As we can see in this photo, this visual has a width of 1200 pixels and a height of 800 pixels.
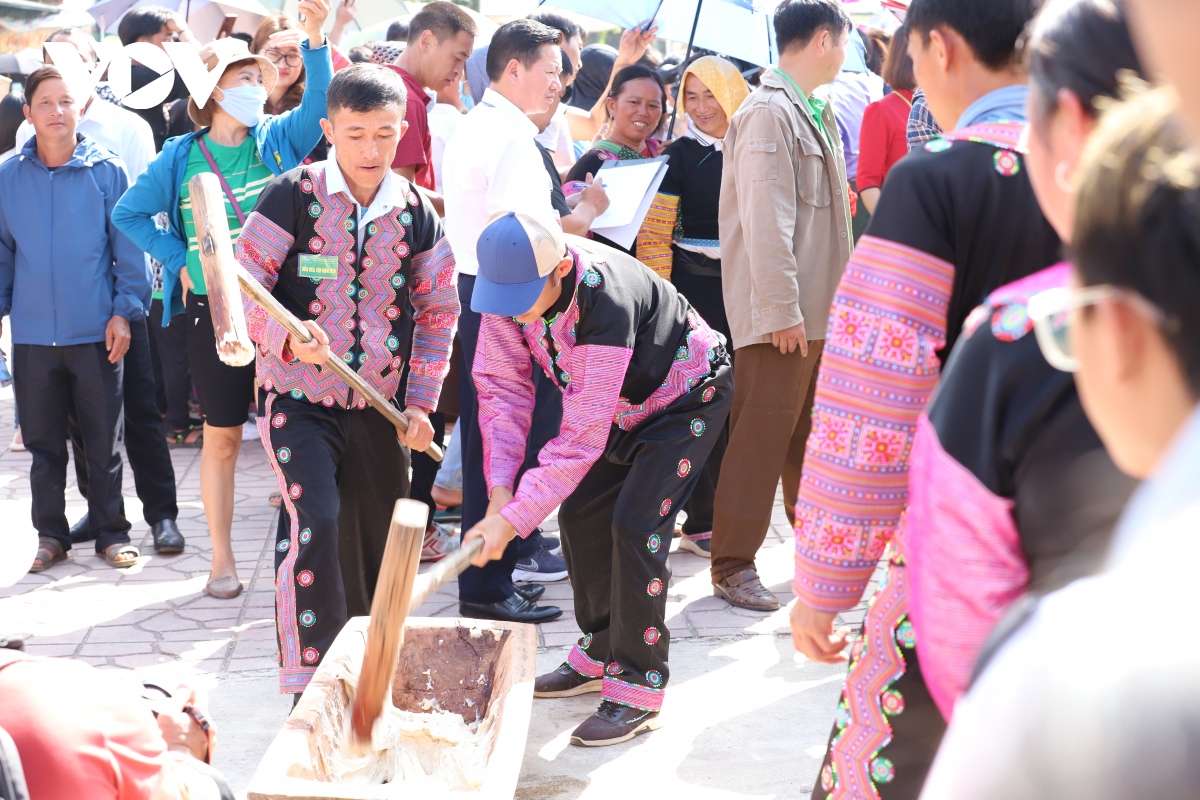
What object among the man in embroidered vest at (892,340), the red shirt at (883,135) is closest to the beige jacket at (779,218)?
the red shirt at (883,135)

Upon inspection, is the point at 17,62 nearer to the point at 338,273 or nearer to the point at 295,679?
the point at 338,273

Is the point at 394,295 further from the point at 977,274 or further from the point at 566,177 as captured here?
the point at 977,274

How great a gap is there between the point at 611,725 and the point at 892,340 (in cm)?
202

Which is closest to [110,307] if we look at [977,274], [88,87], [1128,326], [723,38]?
[88,87]

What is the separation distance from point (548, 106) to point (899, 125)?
1.46m

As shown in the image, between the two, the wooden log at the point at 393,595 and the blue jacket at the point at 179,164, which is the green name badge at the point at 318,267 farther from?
the wooden log at the point at 393,595

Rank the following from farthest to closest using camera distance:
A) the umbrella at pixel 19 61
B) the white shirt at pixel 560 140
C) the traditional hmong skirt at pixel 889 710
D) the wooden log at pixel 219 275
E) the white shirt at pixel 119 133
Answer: the umbrella at pixel 19 61 → the white shirt at pixel 119 133 → the white shirt at pixel 560 140 → the wooden log at pixel 219 275 → the traditional hmong skirt at pixel 889 710

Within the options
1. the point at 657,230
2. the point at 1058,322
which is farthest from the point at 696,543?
the point at 1058,322

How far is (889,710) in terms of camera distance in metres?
1.73

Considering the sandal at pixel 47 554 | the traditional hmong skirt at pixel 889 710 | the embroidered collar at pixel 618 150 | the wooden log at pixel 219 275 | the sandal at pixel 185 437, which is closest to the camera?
the traditional hmong skirt at pixel 889 710

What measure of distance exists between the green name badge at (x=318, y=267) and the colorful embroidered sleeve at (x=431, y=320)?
0.30m

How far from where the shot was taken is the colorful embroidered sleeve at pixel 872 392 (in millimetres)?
1797

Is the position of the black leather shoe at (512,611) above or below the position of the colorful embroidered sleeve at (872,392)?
below

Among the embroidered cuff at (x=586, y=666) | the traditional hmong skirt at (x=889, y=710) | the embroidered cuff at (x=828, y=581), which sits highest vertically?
the embroidered cuff at (x=828, y=581)
